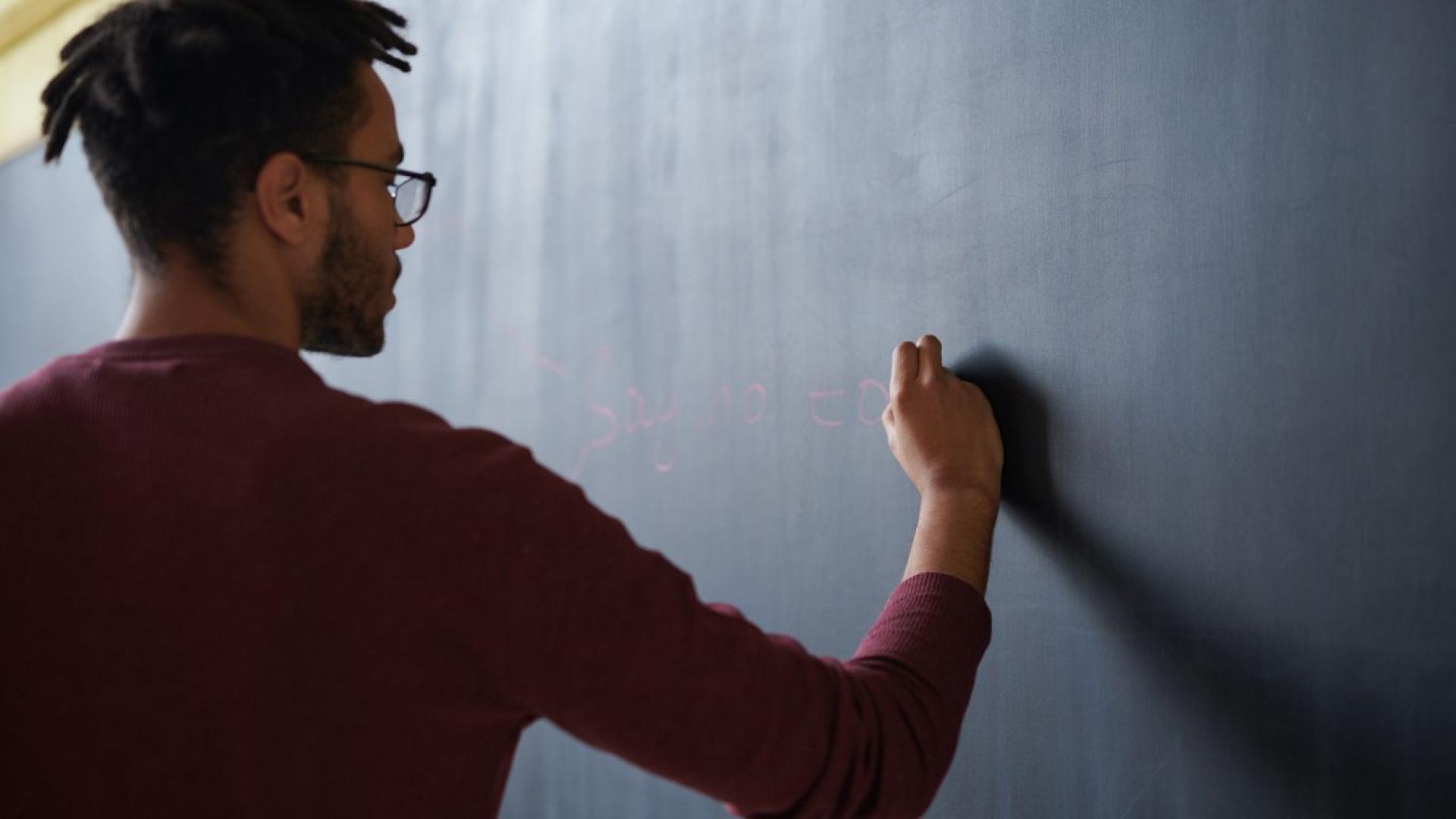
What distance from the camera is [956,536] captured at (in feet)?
3.03

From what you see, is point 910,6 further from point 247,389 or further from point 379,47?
point 247,389

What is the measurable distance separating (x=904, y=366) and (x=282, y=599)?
543 millimetres

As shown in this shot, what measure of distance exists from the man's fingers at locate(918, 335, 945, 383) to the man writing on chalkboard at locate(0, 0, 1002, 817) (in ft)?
1.06

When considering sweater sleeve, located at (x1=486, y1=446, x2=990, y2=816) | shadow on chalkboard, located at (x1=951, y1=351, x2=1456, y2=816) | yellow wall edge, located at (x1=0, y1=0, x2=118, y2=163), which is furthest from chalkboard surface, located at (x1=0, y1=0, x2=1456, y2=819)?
yellow wall edge, located at (x1=0, y1=0, x2=118, y2=163)

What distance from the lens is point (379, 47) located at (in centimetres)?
88

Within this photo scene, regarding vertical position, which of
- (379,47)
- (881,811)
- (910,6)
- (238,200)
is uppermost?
(910,6)

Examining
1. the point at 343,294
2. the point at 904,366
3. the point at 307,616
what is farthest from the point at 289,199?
the point at 904,366

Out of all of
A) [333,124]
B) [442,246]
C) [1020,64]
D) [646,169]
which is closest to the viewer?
[333,124]

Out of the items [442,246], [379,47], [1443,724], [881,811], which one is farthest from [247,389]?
[442,246]

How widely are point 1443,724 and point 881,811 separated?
34cm

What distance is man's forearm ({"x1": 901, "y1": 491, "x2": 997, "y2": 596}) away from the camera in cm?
90

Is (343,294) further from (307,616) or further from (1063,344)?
(1063,344)

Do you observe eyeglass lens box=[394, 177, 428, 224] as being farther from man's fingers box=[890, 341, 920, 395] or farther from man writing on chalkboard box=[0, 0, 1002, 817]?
man's fingers box=[890, 341, 920, 395]

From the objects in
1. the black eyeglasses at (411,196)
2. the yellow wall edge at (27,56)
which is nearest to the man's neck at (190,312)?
the black eyeglasses at (411,196)
